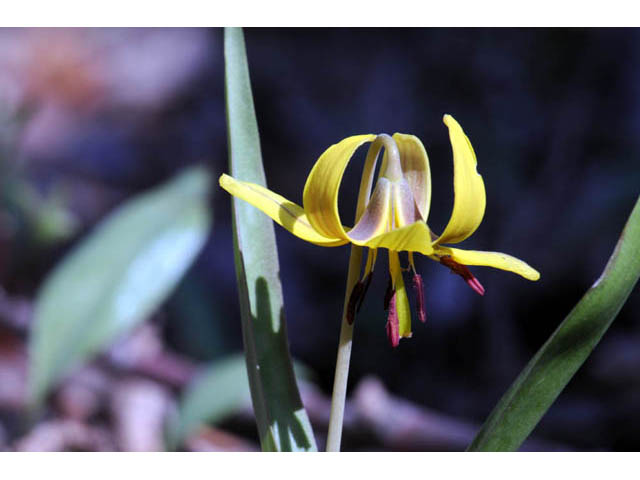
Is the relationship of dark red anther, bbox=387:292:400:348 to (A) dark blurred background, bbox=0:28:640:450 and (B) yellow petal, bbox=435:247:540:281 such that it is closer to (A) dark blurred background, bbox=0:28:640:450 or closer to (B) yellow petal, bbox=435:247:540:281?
(B) yellow petal, bbox=435:247:540:281

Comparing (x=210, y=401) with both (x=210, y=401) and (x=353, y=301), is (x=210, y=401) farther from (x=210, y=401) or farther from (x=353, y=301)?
(x=353, y=301)

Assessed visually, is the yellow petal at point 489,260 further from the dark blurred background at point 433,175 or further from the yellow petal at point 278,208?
the dark blurred background at point 433,175

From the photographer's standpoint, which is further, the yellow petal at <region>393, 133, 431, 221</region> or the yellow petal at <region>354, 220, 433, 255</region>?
the yellow petal at <region>393, 133, 431, 221</region>

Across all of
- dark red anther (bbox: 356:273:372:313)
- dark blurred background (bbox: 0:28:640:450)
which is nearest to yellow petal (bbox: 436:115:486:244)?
dark red anther (bbox: 356:273:372:313)

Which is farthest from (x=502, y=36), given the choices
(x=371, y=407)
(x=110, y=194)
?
(x=110, y=194)

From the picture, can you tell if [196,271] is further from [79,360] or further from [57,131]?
[79,360]

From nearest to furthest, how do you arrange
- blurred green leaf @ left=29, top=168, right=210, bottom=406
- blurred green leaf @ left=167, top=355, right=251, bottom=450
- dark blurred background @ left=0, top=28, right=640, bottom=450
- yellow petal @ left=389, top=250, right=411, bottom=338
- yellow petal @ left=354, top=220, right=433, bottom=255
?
1. yellow petal @ left=354, top=220, right=433, bottom=255
2. yellow petal @ left=389, top=250, right=411, bottom=338
3. blurred green leaf @ left=29, top=168, right=210, bottom=406
4. blurred green leaf @ left=167, top=355, right=251, bottom=450
5. dark blurred background @ left=0, top=28, right=640, bottom=450

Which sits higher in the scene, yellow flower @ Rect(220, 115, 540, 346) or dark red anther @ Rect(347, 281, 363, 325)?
yellow flower @ Rect(220, 115, 540, 346)

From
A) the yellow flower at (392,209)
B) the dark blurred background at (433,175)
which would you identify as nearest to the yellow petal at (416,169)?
the yellow flower at (392,209)
